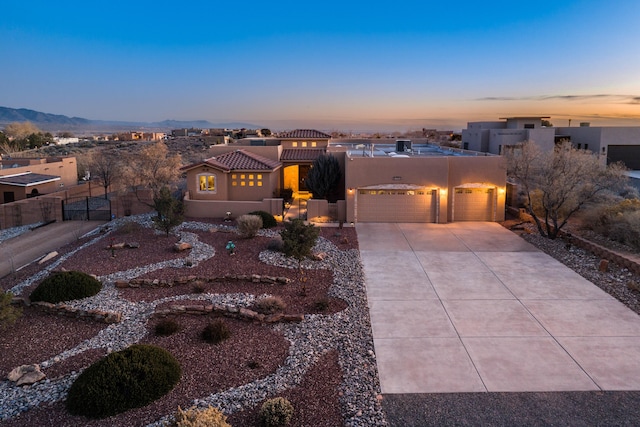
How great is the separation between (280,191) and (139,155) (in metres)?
9.17

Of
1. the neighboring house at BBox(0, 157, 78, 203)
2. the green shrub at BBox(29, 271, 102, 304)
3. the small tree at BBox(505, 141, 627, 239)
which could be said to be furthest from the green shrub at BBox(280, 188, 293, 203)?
the neighboring house at BBox(0, 157, 78, 203)

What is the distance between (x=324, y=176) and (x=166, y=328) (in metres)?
17.5

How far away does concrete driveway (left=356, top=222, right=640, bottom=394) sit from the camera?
926cm

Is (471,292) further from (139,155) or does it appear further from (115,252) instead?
(139,155)

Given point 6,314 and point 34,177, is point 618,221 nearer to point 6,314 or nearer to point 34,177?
point 6,314


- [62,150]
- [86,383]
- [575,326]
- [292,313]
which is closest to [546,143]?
[575,326]

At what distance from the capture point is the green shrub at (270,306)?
12266 millimetres

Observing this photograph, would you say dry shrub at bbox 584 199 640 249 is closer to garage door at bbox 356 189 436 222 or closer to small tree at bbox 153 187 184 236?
garage door at bbox 356 189 436 222

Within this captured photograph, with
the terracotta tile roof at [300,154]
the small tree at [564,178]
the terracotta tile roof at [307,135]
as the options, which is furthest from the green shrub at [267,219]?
the terracotta tile roof at [307,135]

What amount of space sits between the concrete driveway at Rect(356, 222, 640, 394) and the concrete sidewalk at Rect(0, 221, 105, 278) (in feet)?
46.1

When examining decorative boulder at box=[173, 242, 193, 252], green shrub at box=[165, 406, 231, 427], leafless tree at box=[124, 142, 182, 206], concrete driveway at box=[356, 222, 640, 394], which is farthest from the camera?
leafless tree at box=[124, 142, 182, 206]

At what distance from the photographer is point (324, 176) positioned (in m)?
27.3

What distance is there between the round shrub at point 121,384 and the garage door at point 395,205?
670 inches

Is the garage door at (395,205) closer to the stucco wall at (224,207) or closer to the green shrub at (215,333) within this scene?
the stucco wall at (224,207)
